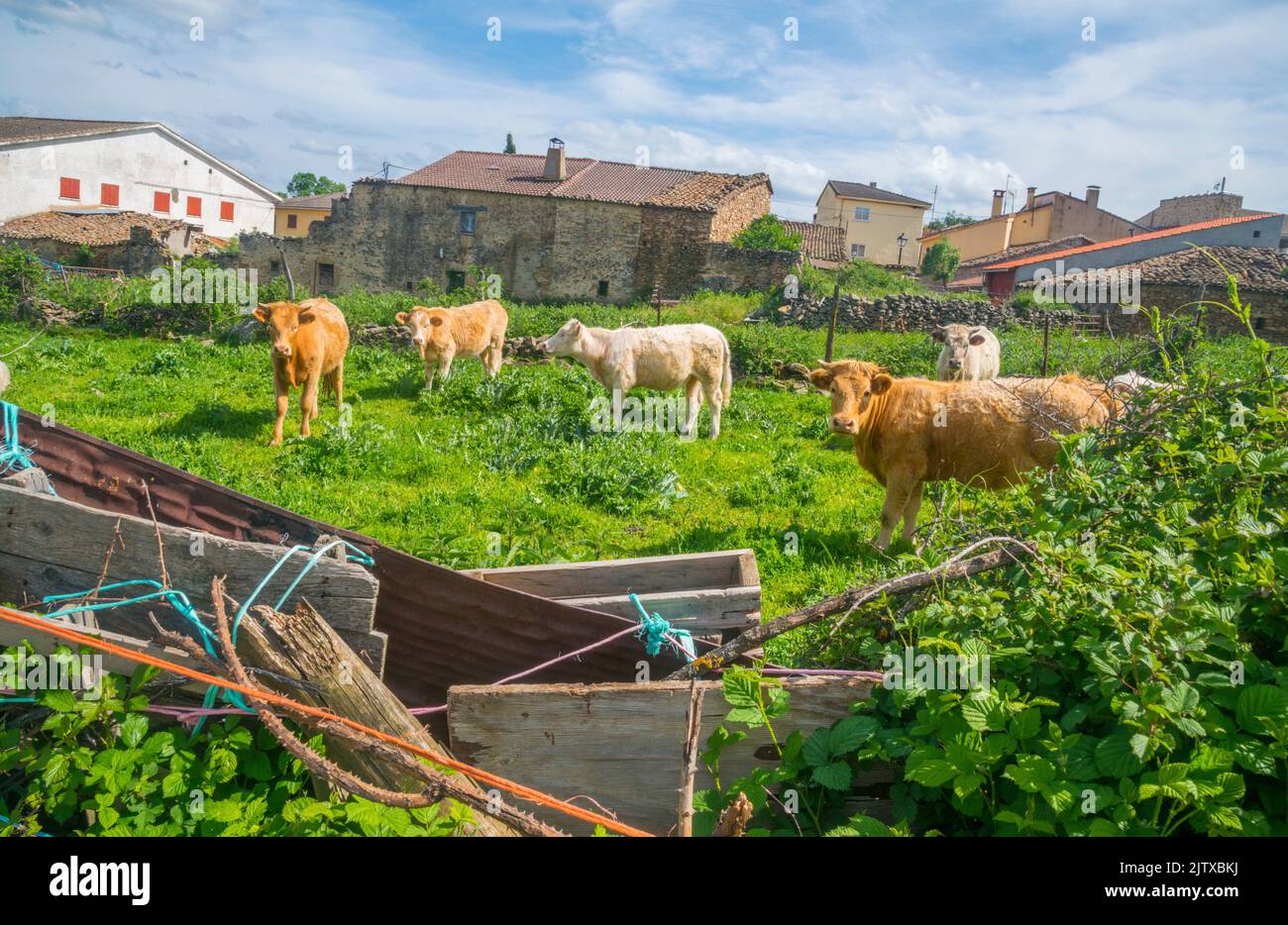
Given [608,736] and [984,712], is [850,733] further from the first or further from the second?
[608,736]

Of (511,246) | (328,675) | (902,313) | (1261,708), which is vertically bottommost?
(328,675)

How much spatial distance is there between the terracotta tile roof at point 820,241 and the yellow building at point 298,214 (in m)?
38.5

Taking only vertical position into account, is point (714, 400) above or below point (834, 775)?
above

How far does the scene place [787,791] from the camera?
2359mm

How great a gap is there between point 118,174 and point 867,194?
54.1m

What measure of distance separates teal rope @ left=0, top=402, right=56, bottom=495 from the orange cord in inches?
45.4

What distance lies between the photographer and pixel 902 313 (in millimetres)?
26031

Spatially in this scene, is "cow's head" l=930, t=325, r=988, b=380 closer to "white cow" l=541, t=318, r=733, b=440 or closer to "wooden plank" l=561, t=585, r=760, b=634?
"white cow" l=541, t=318, r=733, b=440

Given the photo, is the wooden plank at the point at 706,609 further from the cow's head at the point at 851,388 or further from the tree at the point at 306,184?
the tree at the point at 306,184

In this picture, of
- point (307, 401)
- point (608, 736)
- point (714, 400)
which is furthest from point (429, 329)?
point (608, 736)

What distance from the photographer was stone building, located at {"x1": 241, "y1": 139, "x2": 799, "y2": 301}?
1516 inches

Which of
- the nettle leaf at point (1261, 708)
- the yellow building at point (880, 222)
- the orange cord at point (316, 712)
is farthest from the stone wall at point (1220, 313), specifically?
the yellow building at point (880, 222)

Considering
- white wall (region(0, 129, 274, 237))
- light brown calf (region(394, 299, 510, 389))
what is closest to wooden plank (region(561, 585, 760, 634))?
light brown calf (region(394, 299, 510, 389))
